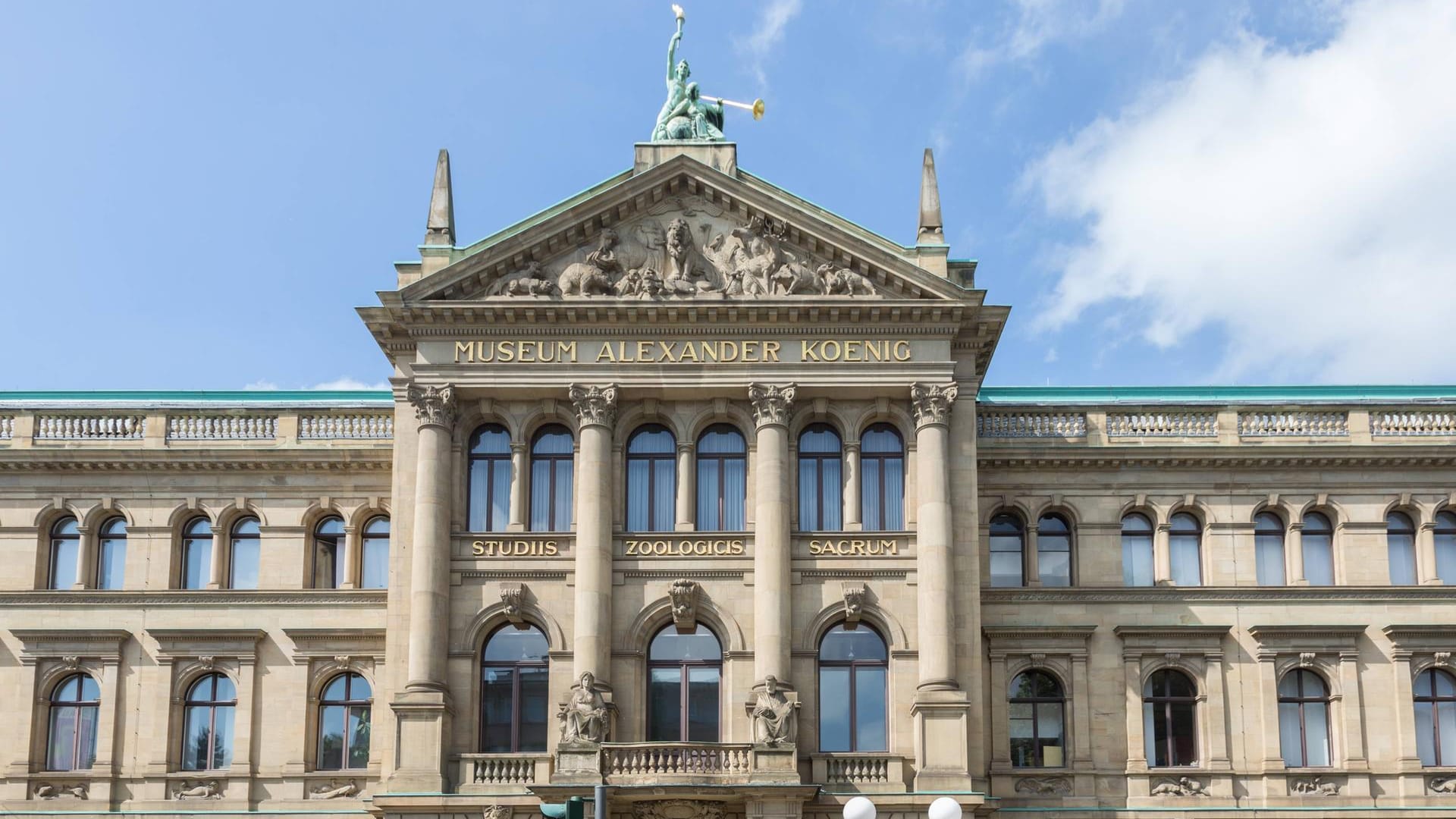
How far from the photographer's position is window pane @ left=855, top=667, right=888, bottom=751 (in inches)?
1753

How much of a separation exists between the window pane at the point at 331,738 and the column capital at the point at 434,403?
26.6 ft

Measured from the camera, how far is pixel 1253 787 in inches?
1820

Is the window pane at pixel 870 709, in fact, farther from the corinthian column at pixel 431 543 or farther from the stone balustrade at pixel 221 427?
the stone balustrade at pixel 221 427

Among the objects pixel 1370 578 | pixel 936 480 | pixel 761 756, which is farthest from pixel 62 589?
pixel 1370 578

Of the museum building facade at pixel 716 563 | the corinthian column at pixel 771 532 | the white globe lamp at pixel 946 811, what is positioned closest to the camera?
the white globe lamp at pixel 946 811

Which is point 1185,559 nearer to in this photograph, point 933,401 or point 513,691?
point 933,401

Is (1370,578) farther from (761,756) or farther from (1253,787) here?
(761,756)

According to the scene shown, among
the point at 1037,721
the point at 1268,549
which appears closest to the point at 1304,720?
the point at 1268,549

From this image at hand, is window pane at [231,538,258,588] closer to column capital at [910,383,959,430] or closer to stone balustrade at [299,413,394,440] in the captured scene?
stone balustrade at [299,413,394,440]

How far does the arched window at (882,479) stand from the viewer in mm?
45938

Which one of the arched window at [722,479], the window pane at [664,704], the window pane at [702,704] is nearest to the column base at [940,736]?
the window pane at [702,704]

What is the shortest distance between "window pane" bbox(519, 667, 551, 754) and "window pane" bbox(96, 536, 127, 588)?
11672 millimetres

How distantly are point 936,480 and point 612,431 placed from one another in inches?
311

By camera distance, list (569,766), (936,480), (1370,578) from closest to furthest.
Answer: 1. (569,766)
2. (936,480)
3. (1370,578)
